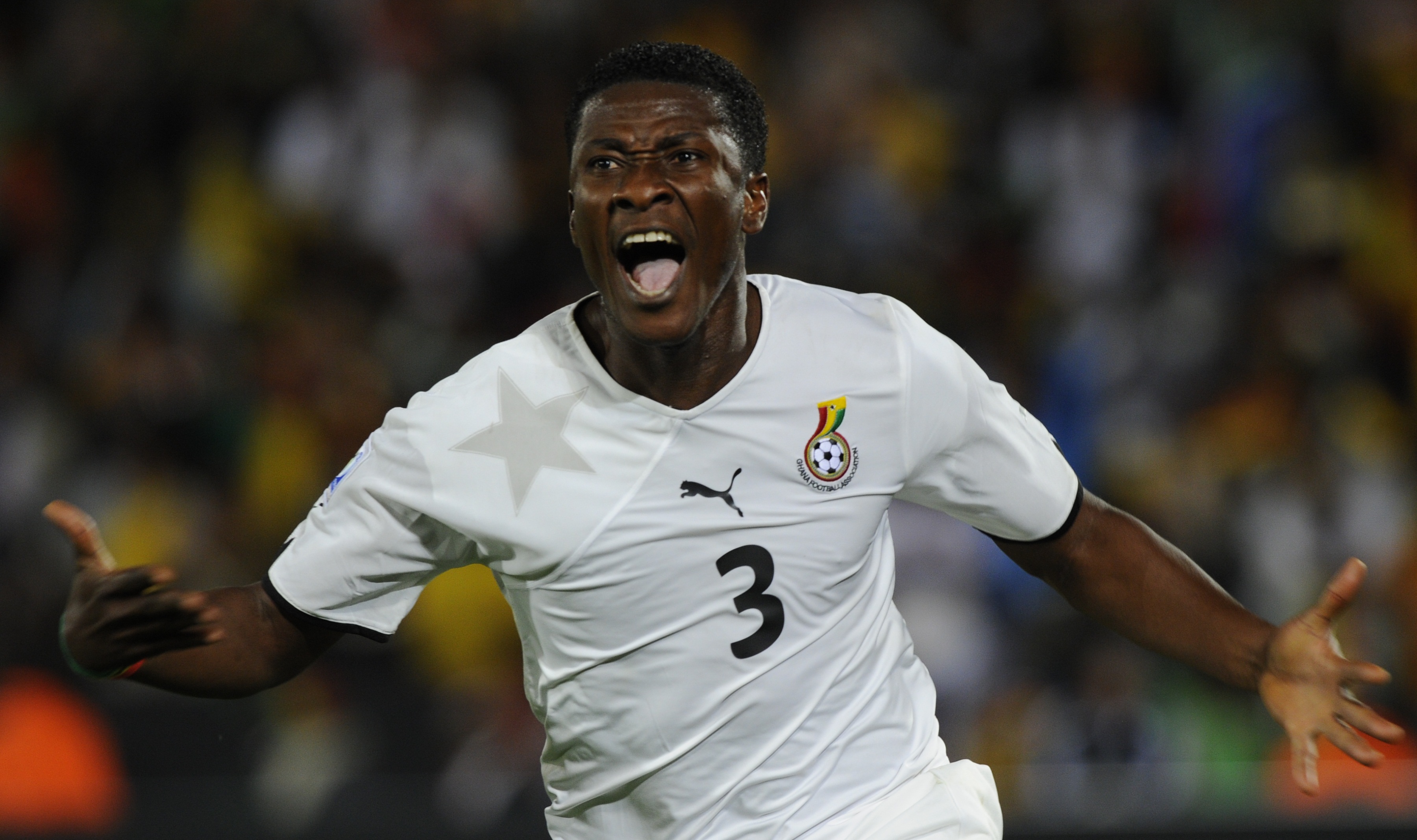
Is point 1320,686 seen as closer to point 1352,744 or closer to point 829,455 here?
point 1352,744

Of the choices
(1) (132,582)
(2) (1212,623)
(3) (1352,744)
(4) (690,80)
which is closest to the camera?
(1) (132,582)

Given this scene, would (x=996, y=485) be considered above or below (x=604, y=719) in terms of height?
above

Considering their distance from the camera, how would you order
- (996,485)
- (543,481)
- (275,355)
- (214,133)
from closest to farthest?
(543,481)
(996,485)
(275,355)
(214,133)

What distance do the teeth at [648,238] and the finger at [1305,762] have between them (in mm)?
1389

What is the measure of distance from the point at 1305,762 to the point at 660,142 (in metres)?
1.55

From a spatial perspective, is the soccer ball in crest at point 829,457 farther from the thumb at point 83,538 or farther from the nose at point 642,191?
the thumb at point 83,538

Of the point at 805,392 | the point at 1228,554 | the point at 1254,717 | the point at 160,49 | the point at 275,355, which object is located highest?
the point at 160,49

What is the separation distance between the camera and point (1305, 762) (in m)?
2.74

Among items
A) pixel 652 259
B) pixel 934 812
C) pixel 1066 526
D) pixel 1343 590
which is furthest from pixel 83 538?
pixel 1343 590

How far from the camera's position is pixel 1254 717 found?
19.3 ft

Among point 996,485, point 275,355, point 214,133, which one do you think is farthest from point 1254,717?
point 214,133

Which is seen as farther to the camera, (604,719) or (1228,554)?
(1228,554)

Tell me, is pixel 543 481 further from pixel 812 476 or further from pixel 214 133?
pixel 214 133

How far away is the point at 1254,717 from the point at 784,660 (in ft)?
11.9
